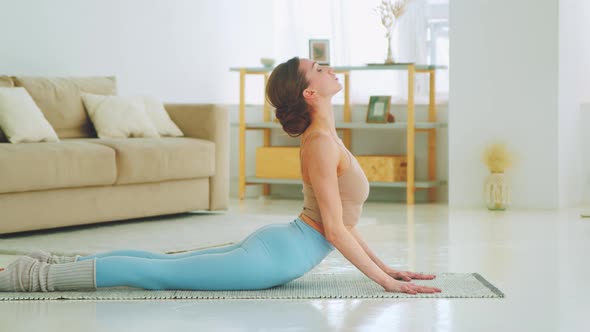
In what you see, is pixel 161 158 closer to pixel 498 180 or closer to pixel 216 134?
pixel 216 134

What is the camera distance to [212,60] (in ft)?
24.1

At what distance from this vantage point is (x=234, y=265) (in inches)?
111

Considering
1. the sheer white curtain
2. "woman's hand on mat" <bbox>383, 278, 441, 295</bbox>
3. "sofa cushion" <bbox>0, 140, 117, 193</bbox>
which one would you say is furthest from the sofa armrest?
"woman's hand on mat" <bbox>383, 278, 441, 295</bbox>

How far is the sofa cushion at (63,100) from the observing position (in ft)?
17.0

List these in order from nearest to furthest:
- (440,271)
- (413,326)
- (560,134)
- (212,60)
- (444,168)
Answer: (413,326), (440,271), (560,134), (444,168), (212,60)

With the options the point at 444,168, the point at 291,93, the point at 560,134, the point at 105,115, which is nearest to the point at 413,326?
the point at 291,93

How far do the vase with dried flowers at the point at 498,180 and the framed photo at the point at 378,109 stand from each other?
0.93 metres

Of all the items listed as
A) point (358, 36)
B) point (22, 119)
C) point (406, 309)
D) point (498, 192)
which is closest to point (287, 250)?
point (406, 309)

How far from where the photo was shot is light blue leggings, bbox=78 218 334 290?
2820 millimetres

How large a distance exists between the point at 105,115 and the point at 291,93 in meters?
2.72

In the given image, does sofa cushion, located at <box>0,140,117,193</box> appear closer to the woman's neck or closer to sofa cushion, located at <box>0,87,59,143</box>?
sofa cushion, located at <box>0,87,59,143</box>

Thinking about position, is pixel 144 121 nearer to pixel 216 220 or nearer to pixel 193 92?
pixel 216 220

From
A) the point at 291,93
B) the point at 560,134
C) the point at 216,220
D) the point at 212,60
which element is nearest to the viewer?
the point at 291,93

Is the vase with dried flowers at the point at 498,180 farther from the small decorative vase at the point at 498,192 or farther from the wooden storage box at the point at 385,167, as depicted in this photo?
the wooden storage box at the point at 385,167
